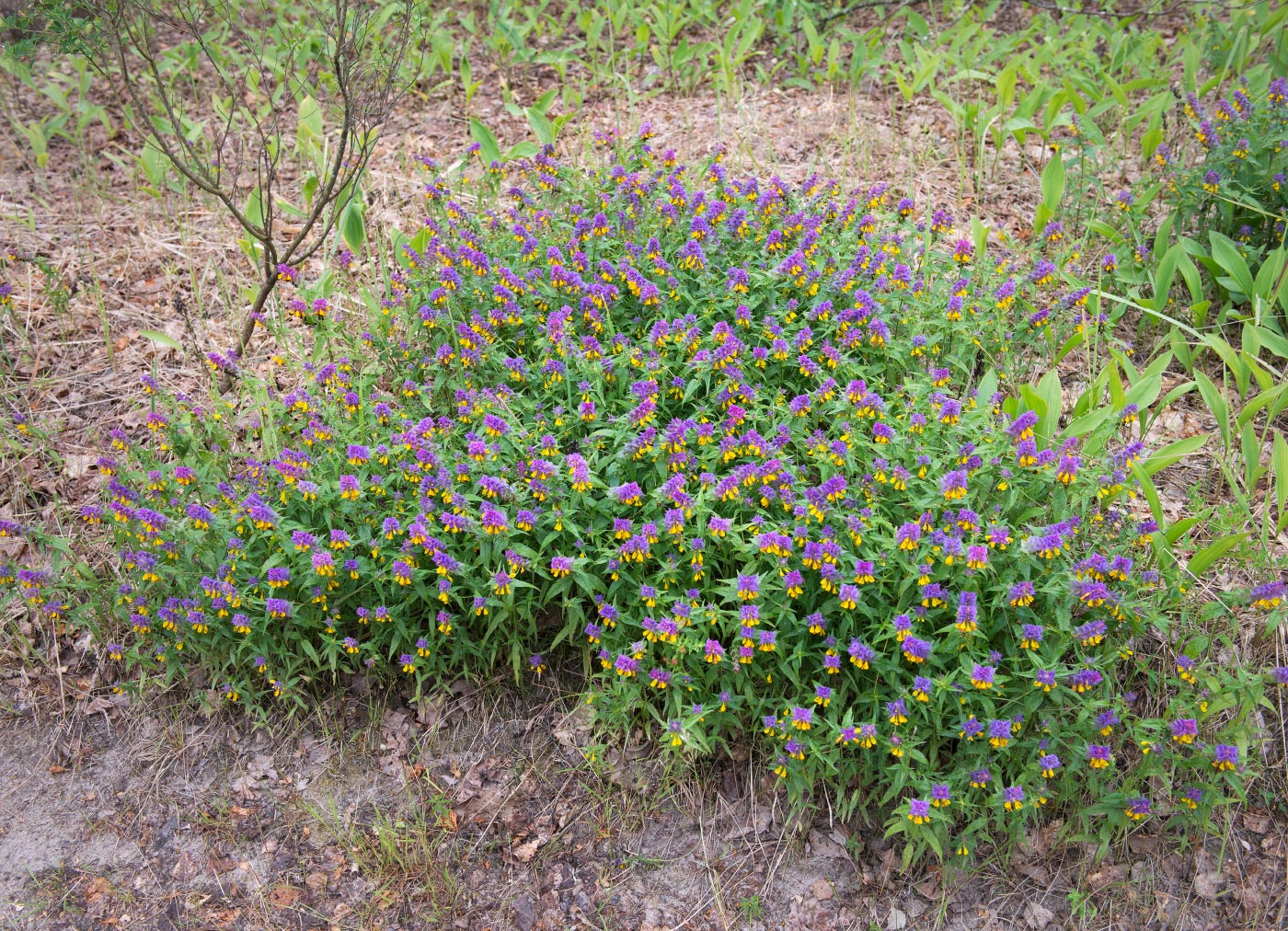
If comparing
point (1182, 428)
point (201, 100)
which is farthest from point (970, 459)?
point (201, 100)

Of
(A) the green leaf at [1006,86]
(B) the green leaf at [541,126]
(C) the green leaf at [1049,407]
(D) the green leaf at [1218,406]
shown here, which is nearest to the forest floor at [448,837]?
(D) the green leaf at [1218,406]

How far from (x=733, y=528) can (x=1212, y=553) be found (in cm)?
147

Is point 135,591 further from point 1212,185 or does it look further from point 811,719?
point 1212,185

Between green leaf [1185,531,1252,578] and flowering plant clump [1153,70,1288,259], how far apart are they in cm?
167

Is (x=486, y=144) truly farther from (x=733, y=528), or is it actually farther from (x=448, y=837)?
(x=448, y=837)

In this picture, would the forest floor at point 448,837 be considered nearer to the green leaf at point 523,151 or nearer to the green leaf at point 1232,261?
the green leaf at point 1232,261

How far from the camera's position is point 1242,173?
150 inches

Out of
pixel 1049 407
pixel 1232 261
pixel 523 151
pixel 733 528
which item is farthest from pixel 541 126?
pixel 1232 261

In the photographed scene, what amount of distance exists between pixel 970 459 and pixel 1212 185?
2122mm

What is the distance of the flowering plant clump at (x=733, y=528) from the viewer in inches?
98.3

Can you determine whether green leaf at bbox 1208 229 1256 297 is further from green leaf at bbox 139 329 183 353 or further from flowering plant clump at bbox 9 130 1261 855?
green leaf at bbox 139 329 183 353

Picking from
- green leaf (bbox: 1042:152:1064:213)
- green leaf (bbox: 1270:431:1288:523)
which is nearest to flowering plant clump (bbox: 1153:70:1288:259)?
green leaf (bbox: 1042:152:1064:213)

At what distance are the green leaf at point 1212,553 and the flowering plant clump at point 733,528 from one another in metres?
0.13

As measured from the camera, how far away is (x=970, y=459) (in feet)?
8.50
